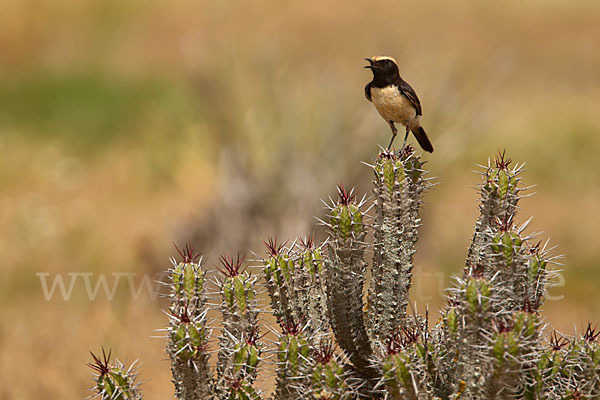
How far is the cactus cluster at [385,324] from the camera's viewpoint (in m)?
3.12

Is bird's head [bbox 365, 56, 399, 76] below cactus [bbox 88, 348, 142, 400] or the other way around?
the other way around

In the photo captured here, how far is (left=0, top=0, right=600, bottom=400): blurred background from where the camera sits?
8.34 m

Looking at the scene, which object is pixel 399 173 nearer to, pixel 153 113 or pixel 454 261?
pixel 454 261

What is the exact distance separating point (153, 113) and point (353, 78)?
6.39 meters

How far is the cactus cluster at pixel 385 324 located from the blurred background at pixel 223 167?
2456 millimetres

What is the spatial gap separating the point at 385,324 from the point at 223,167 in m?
6.89

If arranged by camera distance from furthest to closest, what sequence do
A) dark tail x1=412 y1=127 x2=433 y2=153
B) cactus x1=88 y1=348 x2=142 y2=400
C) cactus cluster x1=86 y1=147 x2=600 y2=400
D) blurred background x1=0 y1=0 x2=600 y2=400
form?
blurred background x1=0 y1=0 x2=600 y2=400
dark tail x1=412 y1=127 x2=433 y2=153
cactus x1=88 y1=348 x2=142 y2=400
cactus cluster x1=86 y1=147 x2=600 y2=400

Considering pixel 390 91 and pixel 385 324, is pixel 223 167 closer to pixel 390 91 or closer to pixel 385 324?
pixel 390 91

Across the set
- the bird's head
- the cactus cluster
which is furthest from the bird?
the cactus cluster

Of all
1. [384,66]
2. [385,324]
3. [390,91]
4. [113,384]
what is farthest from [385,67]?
[113,384]

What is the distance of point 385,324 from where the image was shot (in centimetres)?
386

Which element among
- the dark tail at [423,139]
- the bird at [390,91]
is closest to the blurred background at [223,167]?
the dark tail at [423,139]

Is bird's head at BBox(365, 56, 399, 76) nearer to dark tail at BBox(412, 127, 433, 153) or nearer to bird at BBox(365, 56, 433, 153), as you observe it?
bird at BBox(365, 56, 433, 153)

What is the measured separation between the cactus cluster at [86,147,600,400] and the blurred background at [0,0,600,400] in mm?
2456
